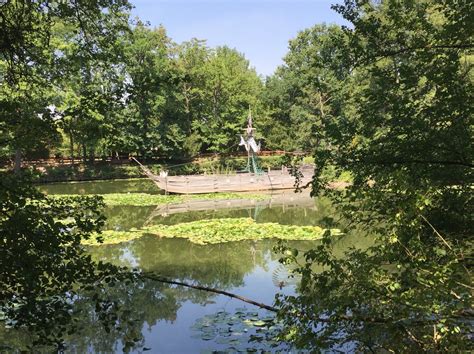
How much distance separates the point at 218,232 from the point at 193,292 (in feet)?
15.4

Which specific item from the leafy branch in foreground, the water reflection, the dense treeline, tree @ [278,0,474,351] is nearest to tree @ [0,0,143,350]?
the leafy branch in foreground

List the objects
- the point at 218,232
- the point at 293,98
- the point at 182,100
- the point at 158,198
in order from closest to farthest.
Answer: the point at 218,232 → the point at 158,198 → the point at 182,100 → the point at 293,98

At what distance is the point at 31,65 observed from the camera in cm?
449

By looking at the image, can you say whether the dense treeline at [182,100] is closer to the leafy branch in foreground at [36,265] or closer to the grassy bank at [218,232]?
the grassy bank at [218,232]

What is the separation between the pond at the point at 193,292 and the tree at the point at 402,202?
0.56 meters

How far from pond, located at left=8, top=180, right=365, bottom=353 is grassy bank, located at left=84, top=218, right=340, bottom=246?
0.70 feet

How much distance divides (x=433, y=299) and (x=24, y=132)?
308 centimetres

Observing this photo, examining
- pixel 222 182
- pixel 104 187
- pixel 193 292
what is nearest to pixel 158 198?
pixel 222 182

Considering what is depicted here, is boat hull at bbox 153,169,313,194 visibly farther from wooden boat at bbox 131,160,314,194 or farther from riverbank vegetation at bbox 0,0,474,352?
riverbank vegetation at bbox 0,0,474,352

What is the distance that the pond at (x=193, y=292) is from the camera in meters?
6.42

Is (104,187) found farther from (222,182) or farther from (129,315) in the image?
(129,315)

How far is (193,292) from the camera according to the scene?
885 cm

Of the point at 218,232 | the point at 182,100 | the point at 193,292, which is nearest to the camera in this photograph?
the point at 193,292

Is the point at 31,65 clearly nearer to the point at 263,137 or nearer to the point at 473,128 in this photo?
the point at 473,128
